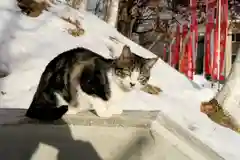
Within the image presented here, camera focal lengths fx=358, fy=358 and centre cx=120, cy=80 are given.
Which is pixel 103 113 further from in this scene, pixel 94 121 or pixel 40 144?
pixel 40 144

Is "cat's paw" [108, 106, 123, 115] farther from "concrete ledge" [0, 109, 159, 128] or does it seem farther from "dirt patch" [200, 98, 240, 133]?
"dirt patch" [200, 98, 240, 133]

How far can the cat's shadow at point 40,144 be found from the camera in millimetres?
2061

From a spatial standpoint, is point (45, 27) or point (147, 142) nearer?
point (147, 142)

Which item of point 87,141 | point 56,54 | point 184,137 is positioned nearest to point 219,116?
point 56,54

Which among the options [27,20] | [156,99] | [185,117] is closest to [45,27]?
[27,20]

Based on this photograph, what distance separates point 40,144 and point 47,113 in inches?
7.3

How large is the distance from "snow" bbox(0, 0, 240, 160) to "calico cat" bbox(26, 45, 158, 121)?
3.06 feet

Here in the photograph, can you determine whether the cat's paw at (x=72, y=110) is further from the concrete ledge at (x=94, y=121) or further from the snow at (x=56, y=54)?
the snow at (x=56, y=54)

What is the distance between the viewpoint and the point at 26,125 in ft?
6.77

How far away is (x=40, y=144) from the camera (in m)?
2.06

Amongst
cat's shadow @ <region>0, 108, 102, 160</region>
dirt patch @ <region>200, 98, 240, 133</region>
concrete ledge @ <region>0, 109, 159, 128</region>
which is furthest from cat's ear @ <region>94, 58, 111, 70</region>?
dirt patch @ <region>200, 98, 240, 133</region>

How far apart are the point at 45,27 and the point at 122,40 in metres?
1.59

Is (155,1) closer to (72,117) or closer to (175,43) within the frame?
(175,43)

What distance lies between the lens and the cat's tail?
212 cm
